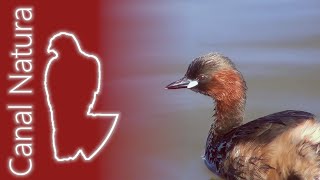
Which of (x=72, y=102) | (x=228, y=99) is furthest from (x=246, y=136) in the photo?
(x=72, y=102)

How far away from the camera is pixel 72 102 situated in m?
5.96

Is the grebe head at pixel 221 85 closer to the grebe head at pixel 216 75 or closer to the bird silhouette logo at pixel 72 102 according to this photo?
the grebe head at pixel 216 75

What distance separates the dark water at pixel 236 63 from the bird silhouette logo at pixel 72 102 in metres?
0.34

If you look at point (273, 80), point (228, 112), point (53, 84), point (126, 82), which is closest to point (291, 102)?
point (273, 80)

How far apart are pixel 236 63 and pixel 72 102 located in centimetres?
201

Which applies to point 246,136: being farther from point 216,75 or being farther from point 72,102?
point 72,102

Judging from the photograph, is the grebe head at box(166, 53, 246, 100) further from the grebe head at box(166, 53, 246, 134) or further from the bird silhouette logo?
the bird silhouette logo

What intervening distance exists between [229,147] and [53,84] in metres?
1.48

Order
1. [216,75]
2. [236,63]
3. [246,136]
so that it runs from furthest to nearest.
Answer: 1. [236,63]
2. [216,75]
3. [246,136]

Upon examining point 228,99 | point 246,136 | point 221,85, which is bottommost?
point 246,136

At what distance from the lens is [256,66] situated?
7.34 metres

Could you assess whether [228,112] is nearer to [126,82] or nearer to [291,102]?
[291,102]

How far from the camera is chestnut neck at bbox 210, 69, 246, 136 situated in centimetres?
594

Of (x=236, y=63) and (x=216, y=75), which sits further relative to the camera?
(x=236, y=63)
